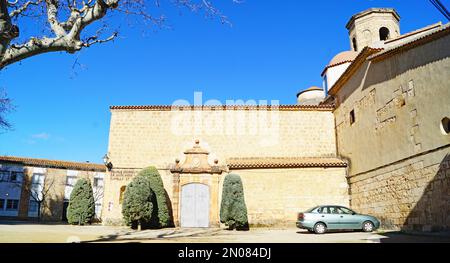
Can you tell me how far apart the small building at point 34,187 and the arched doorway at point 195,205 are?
19963mm

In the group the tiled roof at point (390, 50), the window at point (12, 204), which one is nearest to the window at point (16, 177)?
the window at point (12, 204)

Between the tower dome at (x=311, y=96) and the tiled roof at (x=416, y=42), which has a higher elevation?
the tower dome at (x=311, y=96)

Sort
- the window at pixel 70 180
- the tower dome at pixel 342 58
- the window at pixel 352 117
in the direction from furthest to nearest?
the window at pixel 70 180
the tower dome at pixel 342 58
the window at pixel 352 117

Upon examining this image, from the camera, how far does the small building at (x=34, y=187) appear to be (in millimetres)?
32469

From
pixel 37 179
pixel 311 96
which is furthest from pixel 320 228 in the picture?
pixel 37 179

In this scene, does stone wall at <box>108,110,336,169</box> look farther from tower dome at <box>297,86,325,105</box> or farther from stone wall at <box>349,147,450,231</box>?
tower dome at <box>297,86,325,105</box>

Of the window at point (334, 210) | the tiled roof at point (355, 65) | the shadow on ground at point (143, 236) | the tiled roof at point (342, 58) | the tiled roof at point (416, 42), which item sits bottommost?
the shadow on ground at point (143, 236)

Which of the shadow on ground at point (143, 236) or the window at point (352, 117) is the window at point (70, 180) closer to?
the shadow on ground at point (143, 236)

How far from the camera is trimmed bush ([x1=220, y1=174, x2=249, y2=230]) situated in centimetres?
1377

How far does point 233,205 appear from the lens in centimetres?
1399

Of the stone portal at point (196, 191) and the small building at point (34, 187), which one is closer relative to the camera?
the stone portal at point (196, 191)

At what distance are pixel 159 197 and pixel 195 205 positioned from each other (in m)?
1.78

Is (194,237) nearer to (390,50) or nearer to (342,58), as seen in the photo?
(390,50)
